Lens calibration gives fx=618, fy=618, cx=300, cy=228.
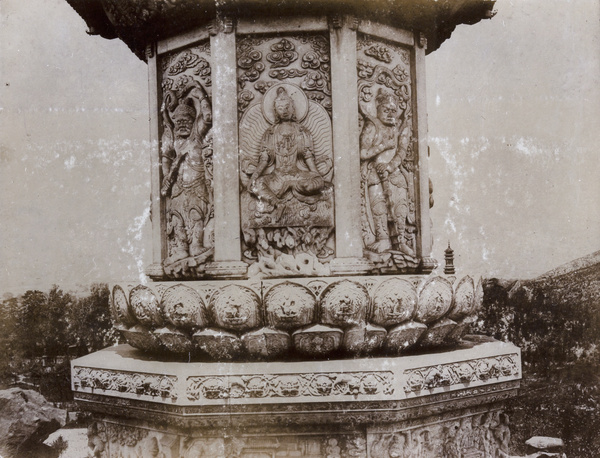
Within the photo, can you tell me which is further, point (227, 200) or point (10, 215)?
point (10, 215)

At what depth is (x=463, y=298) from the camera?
484 centimetres

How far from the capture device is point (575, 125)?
39.1ft

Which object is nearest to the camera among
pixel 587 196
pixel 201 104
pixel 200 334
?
pixel 200 334

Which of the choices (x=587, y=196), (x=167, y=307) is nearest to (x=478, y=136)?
(x=587, y=196)

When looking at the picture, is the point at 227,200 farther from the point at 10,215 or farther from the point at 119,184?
the point at 10,215

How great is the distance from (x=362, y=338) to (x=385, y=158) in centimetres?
183

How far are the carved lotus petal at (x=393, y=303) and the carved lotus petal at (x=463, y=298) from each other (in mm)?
495

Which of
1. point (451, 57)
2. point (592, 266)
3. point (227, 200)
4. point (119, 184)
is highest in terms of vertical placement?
point (451, 57)

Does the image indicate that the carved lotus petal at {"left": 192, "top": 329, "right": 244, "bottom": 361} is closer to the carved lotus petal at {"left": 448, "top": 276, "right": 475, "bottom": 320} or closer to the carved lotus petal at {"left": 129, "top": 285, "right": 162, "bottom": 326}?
the carved lotus petal at {"left": 129, "top": 285, "right": 162, "bottom": 326}

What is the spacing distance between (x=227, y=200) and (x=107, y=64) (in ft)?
24.3

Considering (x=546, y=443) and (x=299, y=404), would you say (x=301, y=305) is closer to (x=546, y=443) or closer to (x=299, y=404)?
(x=299, y=404)

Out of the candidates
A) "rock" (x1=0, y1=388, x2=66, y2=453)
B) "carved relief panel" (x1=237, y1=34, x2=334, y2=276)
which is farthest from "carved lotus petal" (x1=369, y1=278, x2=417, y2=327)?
"rock" (x1=0, y1=388, x2=66, y2=453)

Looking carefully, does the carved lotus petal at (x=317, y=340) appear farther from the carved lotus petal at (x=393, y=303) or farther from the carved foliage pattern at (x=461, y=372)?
the carved foliage pattern at (x=461, y=372)

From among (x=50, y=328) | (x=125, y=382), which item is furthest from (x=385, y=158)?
(x=50, y=328)
